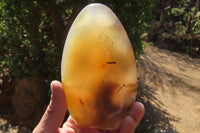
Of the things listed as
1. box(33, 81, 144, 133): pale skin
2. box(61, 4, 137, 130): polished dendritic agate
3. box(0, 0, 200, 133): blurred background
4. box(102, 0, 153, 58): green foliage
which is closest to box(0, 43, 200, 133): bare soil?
box(0, 0, 200, 133): blurred background

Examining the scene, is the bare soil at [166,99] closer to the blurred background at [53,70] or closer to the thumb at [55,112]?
the blurred background at [53,70]

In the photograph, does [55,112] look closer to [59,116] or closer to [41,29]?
[59,116]

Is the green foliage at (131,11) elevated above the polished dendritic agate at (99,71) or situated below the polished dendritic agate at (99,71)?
above

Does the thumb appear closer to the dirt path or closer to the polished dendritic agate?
the polished dendritic agate

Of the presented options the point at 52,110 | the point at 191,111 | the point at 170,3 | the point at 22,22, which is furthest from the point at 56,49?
the point at 170,3

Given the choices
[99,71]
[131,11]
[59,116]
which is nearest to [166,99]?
[131,11]

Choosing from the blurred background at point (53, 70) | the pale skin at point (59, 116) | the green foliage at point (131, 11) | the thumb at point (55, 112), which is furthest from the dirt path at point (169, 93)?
the thumb at point (55, 112)

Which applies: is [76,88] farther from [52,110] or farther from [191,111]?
[191,111]
